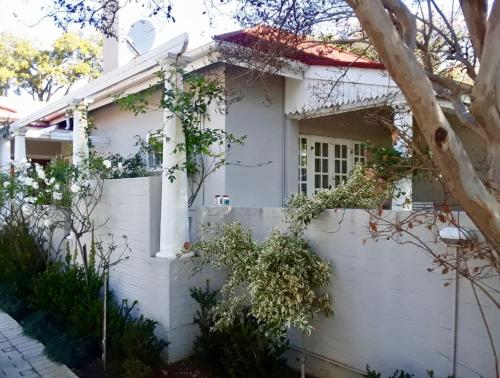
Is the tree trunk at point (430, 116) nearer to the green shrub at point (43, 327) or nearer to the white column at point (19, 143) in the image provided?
the green shrub at point (43, 327)

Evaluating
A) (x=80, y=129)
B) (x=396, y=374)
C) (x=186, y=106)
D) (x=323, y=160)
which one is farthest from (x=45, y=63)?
(x=396, y=374)

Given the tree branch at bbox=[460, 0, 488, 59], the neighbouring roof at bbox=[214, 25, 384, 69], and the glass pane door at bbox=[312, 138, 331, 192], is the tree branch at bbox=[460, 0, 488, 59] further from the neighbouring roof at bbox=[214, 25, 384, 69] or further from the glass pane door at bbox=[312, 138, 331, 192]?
the glass pane door at bbox=[312, 138, 331, 192]

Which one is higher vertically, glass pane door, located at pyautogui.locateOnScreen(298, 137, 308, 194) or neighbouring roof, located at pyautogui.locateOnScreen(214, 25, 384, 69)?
neighbouring roof, located at pyautogui.locateOnScreen(214, 25, 384, 69)

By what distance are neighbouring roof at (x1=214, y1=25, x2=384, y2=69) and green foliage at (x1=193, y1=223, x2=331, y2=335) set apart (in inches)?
90.5

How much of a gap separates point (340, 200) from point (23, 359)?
162 inches

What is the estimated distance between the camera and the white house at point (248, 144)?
5344 millimetres

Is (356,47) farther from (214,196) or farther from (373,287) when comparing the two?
(373,287)

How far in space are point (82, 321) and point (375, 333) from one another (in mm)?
3459

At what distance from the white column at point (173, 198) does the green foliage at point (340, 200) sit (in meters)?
1.38

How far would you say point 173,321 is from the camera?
5.31m

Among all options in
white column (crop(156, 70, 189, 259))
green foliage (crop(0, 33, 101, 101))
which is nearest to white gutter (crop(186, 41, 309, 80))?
white column (crop(156, 70, 189, 259))

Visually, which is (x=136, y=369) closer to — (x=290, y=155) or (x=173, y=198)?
(x=173, y=198)

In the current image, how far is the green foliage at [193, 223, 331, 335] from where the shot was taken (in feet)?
13.8

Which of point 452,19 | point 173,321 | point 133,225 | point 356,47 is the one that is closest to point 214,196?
point 133,225
